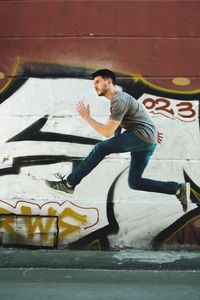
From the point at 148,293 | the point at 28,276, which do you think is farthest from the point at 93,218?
the point at 148,293

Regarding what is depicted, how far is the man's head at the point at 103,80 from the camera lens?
653 centimetres

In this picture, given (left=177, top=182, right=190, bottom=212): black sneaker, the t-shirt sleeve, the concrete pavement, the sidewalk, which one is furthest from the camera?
(left=177, top=182, right=190, bottom=212): black sneaker

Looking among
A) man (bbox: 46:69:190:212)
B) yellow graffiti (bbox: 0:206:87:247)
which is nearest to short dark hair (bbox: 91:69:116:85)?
man (bbox: 46:69:190:212)

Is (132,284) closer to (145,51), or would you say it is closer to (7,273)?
(7,273)

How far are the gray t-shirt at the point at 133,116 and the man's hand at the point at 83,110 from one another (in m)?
0.31

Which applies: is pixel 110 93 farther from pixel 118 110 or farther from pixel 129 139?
pixel 129 139

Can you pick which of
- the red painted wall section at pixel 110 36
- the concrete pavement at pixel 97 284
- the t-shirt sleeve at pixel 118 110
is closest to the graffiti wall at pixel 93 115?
the red painted wall section at pixel 110 36

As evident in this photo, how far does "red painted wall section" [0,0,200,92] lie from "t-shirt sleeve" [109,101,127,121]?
425mm

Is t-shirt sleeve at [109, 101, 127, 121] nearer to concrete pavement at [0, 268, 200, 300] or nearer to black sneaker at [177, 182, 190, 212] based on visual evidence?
black sneaker at [177, 182, 190, 212]

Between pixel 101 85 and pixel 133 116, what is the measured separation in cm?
56

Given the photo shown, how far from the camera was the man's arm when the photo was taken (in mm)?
6515

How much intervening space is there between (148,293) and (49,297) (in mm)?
983

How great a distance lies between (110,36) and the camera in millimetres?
6535

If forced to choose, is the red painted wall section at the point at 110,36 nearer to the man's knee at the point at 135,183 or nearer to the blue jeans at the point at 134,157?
the blue jeans at the point at 134,157
